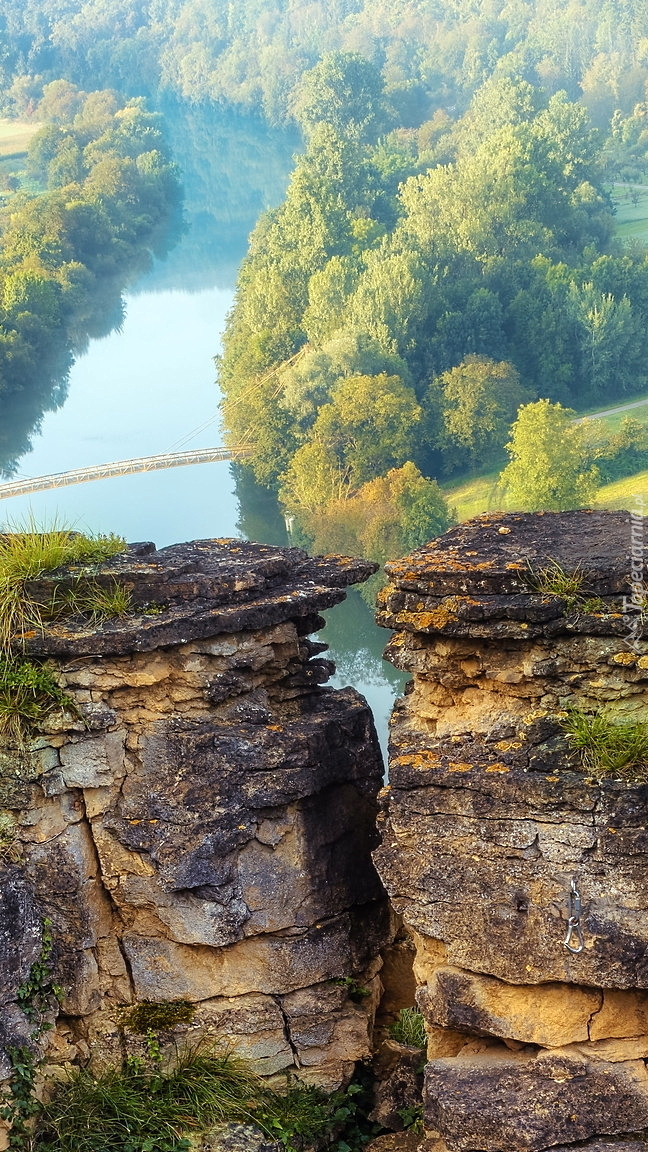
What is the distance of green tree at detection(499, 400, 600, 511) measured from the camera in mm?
37531

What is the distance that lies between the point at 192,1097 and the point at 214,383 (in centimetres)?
3943

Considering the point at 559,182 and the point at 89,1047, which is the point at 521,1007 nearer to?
the point at 89,1047

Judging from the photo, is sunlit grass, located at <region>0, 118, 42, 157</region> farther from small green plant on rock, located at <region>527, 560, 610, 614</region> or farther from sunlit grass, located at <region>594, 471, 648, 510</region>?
small green plant on rock, located at <region>527, 560, 610, 614</region>

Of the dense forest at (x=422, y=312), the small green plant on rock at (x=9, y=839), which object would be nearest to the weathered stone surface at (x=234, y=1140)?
the small green plant on rock at (x=9, y=839)

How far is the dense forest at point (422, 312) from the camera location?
127ft

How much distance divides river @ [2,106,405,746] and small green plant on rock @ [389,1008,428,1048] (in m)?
18.9

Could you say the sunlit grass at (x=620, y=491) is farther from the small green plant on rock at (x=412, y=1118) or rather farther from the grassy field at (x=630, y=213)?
the small green plant on rock at (x=412, y=1118)

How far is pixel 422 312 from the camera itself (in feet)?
→ 150

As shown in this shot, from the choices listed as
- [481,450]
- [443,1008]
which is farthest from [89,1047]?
[481,450]

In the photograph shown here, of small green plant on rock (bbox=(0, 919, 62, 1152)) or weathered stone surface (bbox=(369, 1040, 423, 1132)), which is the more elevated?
small green plant on rock (bbox=(0, 919, 62, 1152))

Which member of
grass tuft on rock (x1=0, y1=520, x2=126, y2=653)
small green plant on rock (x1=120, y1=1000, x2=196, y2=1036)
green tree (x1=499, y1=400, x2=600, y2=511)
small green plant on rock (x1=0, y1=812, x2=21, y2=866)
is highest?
grass tuft on rock (x1=0, y1=520, x2=126, y2=653)

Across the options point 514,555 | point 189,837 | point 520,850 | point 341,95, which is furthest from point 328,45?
point 520,850

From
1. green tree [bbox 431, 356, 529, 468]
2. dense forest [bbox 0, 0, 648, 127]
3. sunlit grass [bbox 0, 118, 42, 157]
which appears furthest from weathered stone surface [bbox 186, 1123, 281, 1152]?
dense forest [bbox 0, 0, 648, 127]

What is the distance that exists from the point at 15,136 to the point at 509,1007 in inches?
2008
